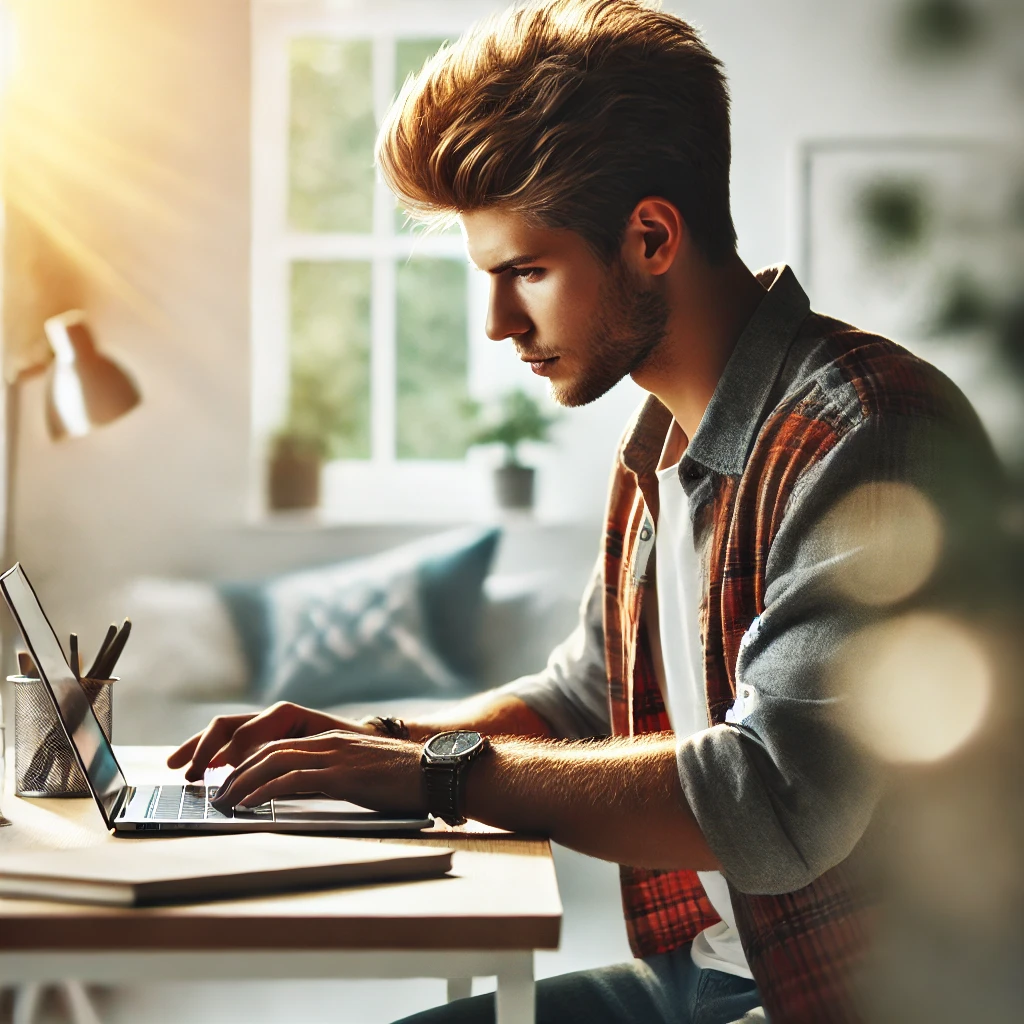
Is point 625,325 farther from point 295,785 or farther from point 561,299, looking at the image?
point 295,785

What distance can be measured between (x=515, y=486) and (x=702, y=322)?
2.05 meters

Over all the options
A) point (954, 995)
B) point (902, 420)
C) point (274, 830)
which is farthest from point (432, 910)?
point (902, 420)

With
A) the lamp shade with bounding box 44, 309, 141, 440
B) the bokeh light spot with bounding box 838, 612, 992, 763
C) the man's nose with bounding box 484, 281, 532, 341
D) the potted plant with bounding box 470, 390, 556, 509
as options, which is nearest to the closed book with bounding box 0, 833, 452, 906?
the bokeh light spot with bounding box 838, 612, 992, 763

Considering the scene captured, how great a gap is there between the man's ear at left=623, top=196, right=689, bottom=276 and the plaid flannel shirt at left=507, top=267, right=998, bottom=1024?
0.36 ft

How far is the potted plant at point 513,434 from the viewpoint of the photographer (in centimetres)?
320

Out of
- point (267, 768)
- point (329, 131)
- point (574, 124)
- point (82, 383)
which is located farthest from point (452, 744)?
point (329, 131)

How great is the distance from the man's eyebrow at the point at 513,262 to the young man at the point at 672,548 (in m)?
0.01

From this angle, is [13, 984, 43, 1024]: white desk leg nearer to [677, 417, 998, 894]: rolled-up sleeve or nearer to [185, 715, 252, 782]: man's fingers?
[185, 715, 252, 782]: man's fingers

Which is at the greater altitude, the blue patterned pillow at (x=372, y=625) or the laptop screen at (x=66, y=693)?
the laptop screen at (x=66, y=693)

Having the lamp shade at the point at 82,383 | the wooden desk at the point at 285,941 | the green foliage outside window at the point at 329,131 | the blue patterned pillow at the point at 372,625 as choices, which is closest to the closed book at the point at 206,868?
the wooden desk at the point at 285,941

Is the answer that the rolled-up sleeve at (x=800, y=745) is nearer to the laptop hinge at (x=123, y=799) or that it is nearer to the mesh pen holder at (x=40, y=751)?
the laptop hinge at (x=123, y=799)

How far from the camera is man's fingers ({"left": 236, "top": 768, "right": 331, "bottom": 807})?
886mm

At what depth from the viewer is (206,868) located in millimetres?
740

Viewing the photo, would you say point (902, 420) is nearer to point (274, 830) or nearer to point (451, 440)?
point (274, 830)
